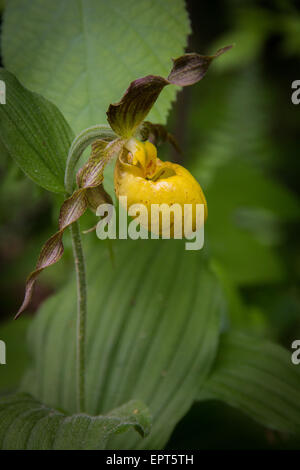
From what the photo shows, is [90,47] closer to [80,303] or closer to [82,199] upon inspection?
[82,199]

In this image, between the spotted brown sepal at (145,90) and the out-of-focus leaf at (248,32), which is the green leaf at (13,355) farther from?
Result: the out-of-focus leaf at (248,32)

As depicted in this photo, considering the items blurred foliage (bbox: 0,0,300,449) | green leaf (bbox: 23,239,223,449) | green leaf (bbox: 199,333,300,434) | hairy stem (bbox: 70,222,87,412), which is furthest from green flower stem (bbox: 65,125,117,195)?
green leaf (bbox: 199,333,300,434)

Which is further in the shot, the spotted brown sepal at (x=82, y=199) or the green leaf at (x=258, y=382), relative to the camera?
the green leaf at (x=258, y=382)

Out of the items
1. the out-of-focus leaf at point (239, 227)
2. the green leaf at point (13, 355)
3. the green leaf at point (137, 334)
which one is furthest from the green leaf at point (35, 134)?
the out-of-focus leaf at point (239, 227)

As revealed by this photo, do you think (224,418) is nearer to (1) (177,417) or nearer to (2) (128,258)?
(1) (177,417)

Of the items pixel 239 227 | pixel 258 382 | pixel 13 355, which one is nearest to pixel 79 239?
pixel 258 382
